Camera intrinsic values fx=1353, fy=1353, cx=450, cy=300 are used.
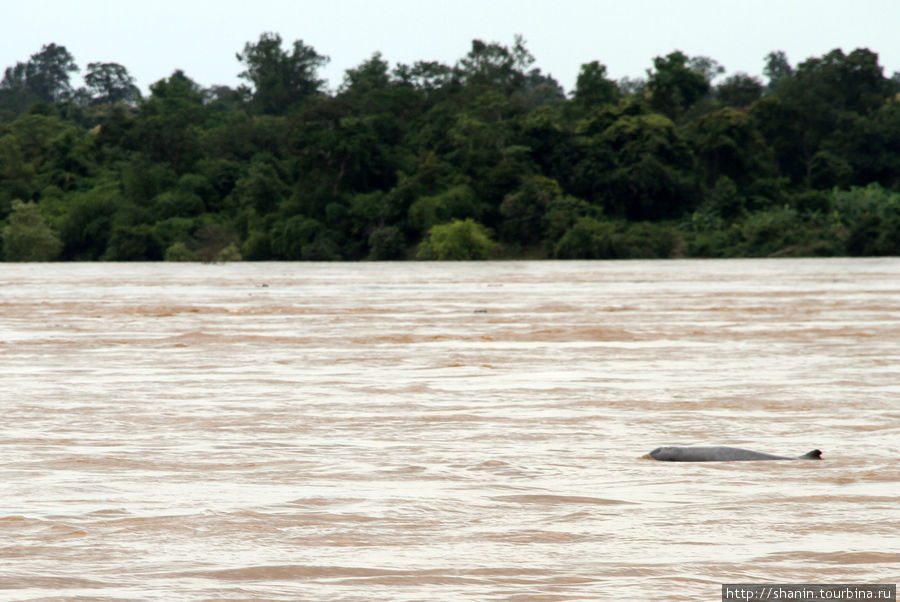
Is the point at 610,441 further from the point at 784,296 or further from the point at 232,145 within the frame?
the point at 232,145

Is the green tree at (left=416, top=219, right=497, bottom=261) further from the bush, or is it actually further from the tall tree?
the tall tree

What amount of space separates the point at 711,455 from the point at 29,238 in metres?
64.1

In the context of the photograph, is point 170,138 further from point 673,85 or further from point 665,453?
point 665,453

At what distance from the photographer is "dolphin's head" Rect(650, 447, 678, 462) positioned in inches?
240

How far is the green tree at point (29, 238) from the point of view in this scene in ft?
218

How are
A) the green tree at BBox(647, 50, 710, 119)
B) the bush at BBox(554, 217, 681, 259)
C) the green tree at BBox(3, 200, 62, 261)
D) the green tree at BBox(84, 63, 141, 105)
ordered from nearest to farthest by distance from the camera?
the bush at BBox(554, 217, 681, 259) → the green tree at BBox(3, 200, 62, 261) → the green tree at BBox(647, 50, 710, 119) → the green tree at BBox(84, 63, 141, 105)

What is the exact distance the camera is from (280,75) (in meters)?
92.2

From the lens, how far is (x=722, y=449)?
6.19m

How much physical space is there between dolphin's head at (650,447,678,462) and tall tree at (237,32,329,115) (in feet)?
285

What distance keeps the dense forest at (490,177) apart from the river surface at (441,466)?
48.0m

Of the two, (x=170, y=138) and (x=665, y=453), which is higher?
(x=170, y=138)

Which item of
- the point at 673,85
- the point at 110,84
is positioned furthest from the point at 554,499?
the point at 110,84

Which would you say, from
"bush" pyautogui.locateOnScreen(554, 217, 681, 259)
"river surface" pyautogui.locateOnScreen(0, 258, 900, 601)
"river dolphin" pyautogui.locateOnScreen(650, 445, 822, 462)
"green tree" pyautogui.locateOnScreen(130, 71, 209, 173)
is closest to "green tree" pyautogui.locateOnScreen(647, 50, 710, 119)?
"bush" pyautogui.locateOnScreen(554, 217, 681, 259)

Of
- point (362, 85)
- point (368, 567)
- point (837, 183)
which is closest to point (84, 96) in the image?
point (362, 85)
